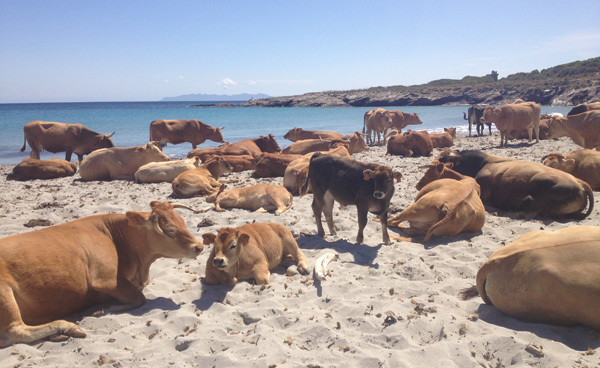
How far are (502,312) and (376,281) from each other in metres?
1.50

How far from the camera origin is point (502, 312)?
459cm

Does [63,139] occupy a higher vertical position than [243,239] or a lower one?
higher

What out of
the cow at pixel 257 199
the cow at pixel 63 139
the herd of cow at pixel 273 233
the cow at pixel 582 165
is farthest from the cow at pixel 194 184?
the cow at pixel 582 165

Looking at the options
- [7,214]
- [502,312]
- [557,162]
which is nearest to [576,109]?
[557,162]

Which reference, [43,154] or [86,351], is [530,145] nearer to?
[86,351]

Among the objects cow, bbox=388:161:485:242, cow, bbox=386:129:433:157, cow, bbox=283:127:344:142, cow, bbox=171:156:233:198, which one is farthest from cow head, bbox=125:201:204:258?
cow, bbox=283:127:344:142

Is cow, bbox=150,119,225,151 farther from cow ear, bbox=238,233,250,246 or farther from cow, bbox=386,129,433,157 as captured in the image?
cow ear, bbox=238,233,250,246

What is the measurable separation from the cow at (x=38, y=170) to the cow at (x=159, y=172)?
3094 mm

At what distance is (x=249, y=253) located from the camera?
19.3 feet

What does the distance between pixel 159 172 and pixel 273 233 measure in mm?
7488

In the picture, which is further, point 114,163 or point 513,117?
point 513,117

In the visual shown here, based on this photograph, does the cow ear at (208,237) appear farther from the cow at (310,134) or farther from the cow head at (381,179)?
the cow at (310,134)

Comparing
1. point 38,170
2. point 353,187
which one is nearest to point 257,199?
point 353,187

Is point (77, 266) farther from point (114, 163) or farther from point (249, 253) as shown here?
point (114, 163)
